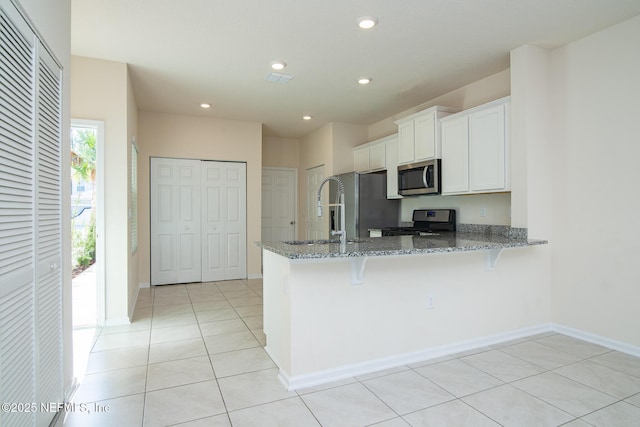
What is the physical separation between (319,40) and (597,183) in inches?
106

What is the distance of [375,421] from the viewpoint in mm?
1927

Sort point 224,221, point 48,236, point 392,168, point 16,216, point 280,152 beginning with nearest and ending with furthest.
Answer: point 16,216
point 48,236
point 392,168
point 224,221
point 280,152

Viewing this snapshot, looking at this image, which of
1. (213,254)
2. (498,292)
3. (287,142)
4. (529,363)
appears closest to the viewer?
(529,363)

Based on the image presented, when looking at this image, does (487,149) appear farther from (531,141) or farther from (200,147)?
(200,147)

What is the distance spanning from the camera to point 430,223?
182 inches

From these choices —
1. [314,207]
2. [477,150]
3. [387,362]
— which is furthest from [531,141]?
[314,207]

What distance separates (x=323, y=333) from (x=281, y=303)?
36 centimetres

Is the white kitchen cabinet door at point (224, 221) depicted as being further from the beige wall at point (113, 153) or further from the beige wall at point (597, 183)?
the beige wall at point (597, 183)

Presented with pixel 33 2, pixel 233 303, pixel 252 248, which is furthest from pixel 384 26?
pixel 252 248

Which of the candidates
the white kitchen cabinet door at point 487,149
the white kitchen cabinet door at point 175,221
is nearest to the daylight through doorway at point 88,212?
the white kitchen cabinet door at point 175,221

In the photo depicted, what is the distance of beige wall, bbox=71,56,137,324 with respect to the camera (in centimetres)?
348

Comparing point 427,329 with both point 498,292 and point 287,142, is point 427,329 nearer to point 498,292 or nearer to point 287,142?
point 498,292

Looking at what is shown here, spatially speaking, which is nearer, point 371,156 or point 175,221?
point 371,156

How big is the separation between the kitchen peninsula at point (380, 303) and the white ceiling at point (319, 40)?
1739 mm
